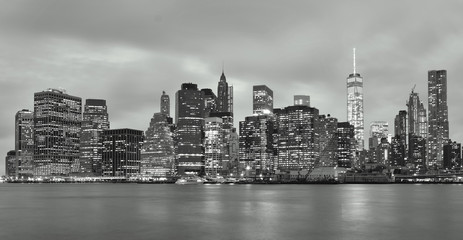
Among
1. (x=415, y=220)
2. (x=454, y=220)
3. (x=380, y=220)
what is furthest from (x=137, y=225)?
(x=454, y=220)

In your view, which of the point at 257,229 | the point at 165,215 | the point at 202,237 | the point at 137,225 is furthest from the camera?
the point at 165,215

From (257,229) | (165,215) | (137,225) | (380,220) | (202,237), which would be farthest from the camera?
(165,215)

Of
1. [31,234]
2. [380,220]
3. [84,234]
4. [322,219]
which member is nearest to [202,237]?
[84,234]

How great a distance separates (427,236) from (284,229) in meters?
15.1

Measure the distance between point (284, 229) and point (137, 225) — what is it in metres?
17.5

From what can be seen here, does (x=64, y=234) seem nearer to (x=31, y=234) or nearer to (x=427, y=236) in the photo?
(x=31, y=234)

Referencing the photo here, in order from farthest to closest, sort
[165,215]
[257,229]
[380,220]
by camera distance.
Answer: [165,215] < [380,220] < [257,229]

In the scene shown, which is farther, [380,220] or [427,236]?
[380,220]

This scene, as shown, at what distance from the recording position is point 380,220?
6738cm

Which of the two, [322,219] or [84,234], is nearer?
[84,234]

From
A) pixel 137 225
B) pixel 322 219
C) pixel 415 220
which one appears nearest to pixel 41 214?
pixel 137 225

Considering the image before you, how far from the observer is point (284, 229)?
58312mm

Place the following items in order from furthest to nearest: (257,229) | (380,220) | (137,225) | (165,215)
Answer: (165,215), (380,220), (137,225), (257,229)

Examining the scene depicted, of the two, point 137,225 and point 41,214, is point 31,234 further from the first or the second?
point 41,214
